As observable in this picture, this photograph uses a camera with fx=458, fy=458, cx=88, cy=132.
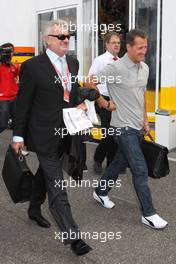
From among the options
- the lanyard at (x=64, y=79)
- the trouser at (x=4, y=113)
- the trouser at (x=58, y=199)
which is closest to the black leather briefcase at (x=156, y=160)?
the trouser at (x=58, y=199)

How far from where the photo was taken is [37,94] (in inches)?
140

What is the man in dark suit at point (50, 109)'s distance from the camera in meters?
3.49

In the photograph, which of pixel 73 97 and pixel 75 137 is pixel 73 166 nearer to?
pixel 75 137

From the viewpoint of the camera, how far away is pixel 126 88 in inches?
161

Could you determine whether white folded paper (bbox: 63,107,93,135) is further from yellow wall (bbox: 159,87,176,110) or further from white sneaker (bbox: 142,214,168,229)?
yellow wall (bbox: 159,87,176,110)

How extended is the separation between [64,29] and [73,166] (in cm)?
108

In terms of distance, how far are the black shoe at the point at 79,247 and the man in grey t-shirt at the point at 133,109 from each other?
2.63 ft

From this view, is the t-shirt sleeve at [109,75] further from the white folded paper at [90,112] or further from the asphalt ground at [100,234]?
the asphalt ground at [100,234]

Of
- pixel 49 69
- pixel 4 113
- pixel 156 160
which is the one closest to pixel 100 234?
pixel 156 160

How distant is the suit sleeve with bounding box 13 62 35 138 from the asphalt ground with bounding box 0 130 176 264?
0.95 m

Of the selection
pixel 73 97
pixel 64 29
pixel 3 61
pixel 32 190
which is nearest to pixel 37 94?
pixel 73 97

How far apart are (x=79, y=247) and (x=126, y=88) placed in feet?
4.82

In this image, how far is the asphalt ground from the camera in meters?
3.54

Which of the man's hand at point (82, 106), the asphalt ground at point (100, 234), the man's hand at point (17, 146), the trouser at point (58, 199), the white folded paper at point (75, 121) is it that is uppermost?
the man's hand at point (82, 106)
